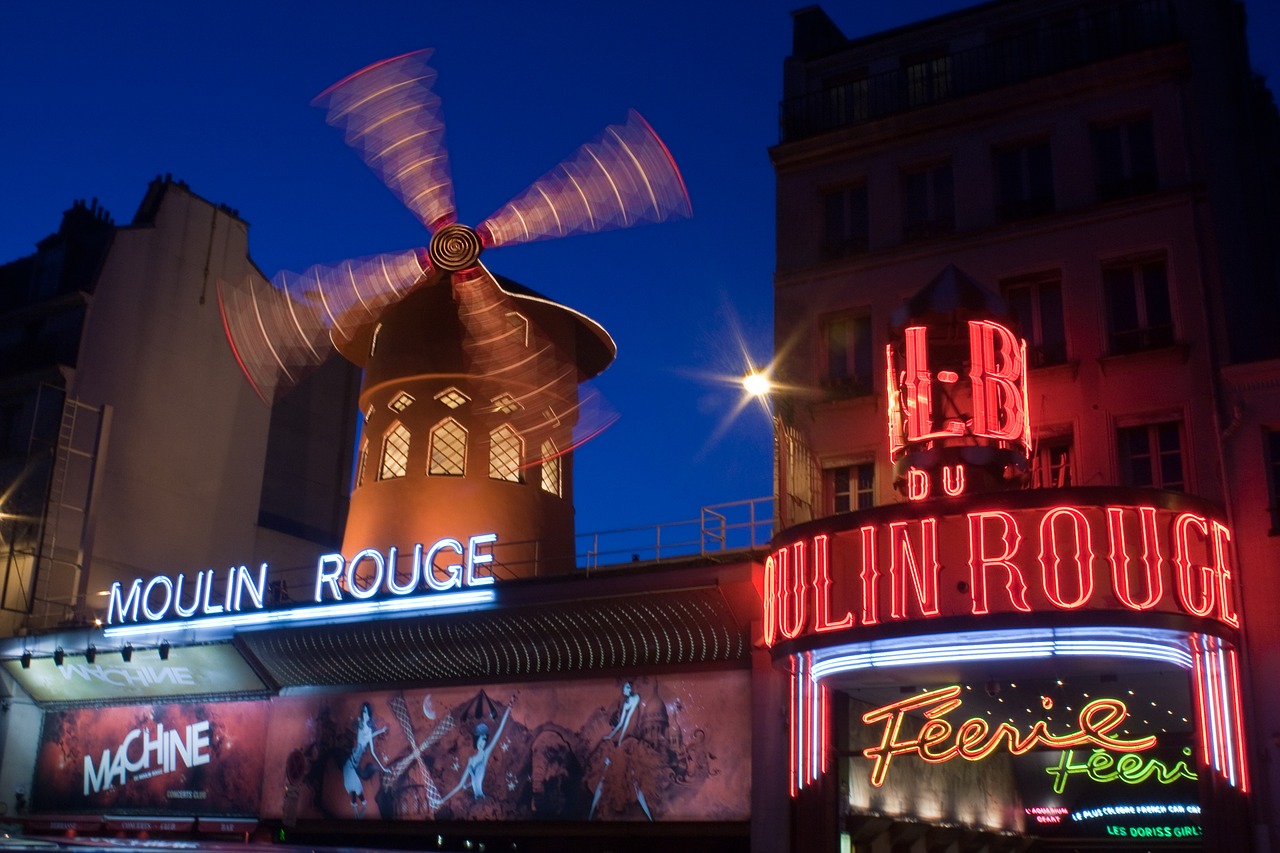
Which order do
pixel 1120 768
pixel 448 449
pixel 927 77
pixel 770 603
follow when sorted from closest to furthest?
1. pixel 770 603
2. pixel 1120 768
3. pixel 927 77
4. pixel 448 449

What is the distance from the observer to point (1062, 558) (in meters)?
9.99

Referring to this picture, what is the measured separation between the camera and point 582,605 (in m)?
13.1

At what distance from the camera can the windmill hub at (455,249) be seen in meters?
16.7

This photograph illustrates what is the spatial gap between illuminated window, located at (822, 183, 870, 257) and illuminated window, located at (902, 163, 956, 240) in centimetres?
45

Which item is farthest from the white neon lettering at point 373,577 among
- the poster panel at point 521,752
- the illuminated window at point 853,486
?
the illuminated window at point 853,486

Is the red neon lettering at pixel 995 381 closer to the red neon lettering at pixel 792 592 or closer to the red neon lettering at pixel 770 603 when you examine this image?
the red neon lettering at pixel 792 592

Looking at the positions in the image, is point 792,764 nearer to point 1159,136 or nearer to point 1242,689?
point 1242,689

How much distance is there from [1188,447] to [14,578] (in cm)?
1522

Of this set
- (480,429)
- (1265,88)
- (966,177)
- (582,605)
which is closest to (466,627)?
(582,605)

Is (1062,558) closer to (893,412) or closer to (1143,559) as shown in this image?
(1143,559)

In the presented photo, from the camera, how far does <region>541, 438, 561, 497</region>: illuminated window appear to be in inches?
684

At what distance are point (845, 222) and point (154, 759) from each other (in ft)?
35.9

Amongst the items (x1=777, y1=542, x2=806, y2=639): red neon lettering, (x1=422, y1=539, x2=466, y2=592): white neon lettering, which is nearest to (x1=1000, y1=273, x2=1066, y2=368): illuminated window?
(x1=777, y1=542, x2=806, y2=639): red neon lettering

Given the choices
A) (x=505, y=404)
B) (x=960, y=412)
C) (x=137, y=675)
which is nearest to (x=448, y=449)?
(x=505, y=404)
